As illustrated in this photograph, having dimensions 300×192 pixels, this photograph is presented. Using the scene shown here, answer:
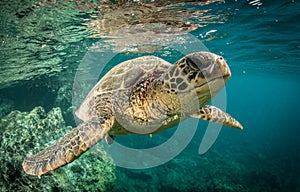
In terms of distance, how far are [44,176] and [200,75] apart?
5530mm

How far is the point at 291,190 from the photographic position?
1299 cm

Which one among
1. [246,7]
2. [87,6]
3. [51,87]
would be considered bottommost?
[51,87]

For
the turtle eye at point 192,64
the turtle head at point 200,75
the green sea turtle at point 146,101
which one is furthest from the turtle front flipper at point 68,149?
the turtle eye at point 192,64

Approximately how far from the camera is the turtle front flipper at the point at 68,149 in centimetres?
335

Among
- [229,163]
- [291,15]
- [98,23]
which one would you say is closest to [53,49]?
[98,23]

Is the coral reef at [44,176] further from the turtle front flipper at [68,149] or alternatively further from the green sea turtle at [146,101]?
the turtle front flipper at [68,149]

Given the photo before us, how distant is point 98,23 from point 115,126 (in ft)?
20.1

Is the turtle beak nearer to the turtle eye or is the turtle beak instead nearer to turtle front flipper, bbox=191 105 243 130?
the turtle eye

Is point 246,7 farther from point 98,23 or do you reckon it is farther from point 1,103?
point 1,103

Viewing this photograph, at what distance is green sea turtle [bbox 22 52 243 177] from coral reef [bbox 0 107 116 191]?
8.93ft

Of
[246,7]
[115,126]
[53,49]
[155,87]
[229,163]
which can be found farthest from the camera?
Answer: [229,163]

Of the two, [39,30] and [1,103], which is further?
[1,103]

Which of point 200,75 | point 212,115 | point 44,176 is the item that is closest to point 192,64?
point 200,75

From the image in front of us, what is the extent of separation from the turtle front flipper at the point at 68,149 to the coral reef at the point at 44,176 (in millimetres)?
2873
